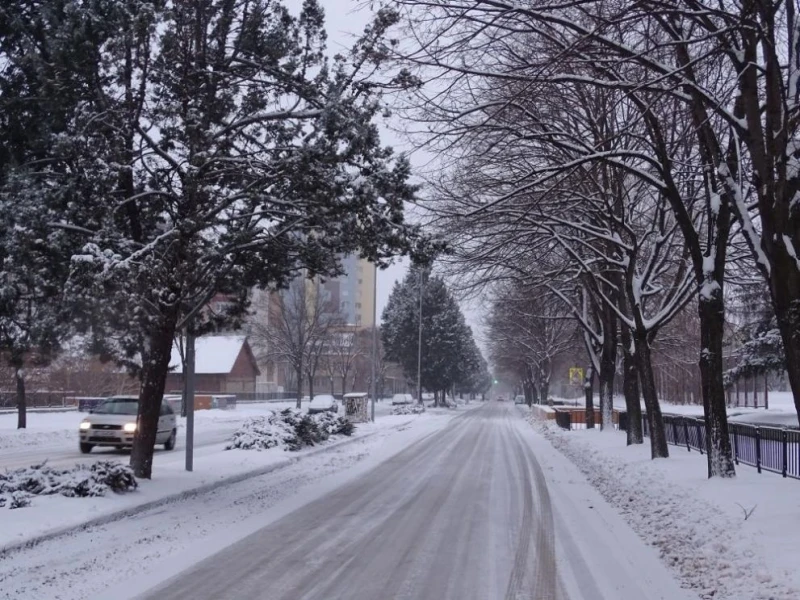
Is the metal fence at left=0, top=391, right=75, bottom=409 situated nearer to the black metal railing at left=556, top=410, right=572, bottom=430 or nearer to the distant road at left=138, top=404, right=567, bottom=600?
the black metal railing at left=556, top=410, right=572, bottom=430

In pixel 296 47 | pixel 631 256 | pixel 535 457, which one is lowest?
pixel 535 457

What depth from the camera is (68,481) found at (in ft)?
39.9

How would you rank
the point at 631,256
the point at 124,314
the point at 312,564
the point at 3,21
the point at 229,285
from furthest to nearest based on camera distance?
the point at 631,256 < the point at 229,285 < the point at 124,314 < the point at 3,21 < the point at 312,564

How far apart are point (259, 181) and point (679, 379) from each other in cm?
6235

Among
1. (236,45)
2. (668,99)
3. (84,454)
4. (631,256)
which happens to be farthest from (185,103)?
(84,454)

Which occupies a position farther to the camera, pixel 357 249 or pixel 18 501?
pixel 357 249

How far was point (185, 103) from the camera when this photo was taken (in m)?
13.6

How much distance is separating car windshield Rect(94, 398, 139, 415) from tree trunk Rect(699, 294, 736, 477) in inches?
661

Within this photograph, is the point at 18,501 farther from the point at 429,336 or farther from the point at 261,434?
the point at 429,336

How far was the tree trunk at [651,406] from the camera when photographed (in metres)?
17.1

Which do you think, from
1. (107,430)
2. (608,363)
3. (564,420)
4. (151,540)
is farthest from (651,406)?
(564,420)

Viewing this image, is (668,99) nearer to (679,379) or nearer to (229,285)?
(229,285)

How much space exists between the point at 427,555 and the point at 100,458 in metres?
14.9

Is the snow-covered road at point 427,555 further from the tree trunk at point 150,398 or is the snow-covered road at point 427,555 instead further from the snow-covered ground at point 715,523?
the tree trunk at point 150,398
